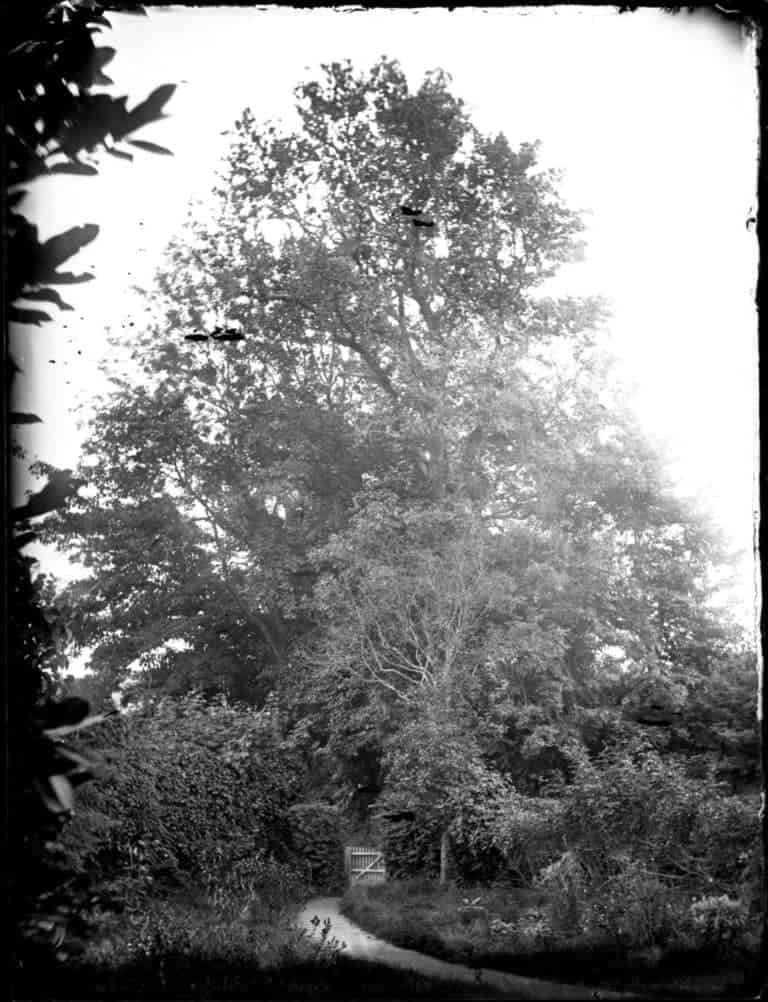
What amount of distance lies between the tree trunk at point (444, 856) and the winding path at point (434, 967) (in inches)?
10.9

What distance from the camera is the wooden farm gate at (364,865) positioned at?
3.40 meters

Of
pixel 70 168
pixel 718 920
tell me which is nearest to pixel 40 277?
pixel 70 168

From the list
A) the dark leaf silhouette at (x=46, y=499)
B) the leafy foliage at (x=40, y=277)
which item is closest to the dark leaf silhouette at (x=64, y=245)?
the leafy foliage at (x=40, y=277)

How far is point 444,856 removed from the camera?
3463mm

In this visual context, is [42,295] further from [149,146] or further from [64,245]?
[149,146]

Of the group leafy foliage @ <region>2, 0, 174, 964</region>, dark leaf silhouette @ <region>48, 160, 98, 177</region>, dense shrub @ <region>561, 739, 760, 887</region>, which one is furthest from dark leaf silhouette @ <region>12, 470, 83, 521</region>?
dense shrub @ <region>561, 739, 760, 887</region>

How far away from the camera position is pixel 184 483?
356cm

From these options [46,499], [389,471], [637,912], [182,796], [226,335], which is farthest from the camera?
[389,471]

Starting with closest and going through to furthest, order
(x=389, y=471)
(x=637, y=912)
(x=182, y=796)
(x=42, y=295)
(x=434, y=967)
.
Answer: (x=42, y=295) → (x=434, y=967) → (x=637, y=912) → (x=182, y=796) → (x=389, y=471)

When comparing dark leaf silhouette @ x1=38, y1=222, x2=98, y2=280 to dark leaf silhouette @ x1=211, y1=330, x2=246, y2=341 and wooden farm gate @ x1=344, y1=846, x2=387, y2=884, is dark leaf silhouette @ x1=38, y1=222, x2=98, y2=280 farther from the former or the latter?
wooden farm gate @ x1=344, y1=846, x2=387, y2=884

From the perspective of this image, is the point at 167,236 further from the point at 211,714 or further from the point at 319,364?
the point at 211,714

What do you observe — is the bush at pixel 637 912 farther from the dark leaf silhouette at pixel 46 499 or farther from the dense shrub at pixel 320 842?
the dark leaf silhouette at pixel 46 499

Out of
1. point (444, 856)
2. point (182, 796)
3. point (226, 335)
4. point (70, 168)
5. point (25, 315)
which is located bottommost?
point (444, 856)

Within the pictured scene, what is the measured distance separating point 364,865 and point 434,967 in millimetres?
393
